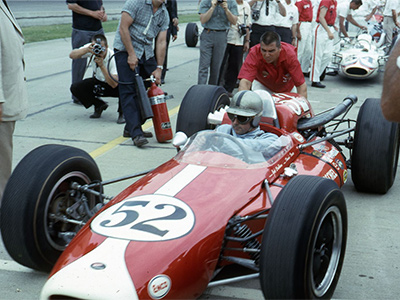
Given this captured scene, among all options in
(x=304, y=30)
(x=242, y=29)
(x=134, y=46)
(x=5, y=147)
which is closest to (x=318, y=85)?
→ (x=304, y=30)

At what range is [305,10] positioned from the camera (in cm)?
1236

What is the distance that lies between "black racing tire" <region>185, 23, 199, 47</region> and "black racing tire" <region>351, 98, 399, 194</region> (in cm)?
1165

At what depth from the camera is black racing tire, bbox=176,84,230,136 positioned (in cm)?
623

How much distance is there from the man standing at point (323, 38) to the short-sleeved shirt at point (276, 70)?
195 inches

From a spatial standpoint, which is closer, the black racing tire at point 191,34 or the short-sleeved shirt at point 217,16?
the short-sleeved shirt at point 217,16

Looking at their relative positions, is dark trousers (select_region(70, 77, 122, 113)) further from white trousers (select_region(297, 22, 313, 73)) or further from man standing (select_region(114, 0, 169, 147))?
white trousers (select_region(297, 22, 313, 73))

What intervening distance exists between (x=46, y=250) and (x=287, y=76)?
4.00 metres

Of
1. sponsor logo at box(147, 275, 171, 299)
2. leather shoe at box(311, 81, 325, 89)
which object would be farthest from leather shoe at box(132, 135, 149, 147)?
leather shoe at box(311, 81, 325, 89)

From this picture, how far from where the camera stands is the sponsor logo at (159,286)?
329cm

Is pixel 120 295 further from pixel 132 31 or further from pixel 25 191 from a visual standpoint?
pixel 132 31

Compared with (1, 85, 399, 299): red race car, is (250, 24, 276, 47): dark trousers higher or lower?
higher

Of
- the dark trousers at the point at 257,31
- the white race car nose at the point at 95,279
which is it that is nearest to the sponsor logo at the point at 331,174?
the white race car nose at the point at 95,279

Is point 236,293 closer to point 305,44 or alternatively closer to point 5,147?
point 5,147

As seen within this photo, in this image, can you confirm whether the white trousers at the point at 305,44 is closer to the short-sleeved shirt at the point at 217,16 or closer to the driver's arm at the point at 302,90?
the short-sleeved shirt at the point at 217,16
